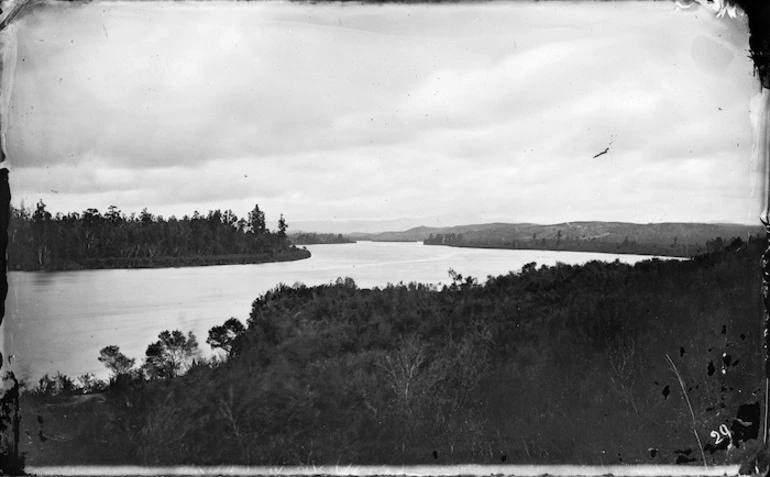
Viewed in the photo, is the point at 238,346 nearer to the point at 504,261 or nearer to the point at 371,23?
the point at 504,261

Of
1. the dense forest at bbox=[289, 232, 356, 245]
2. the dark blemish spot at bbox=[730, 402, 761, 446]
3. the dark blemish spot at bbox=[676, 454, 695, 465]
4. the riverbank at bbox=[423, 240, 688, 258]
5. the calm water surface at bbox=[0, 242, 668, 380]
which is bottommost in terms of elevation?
the dark blemish spot at bbox=[676, 454, 695, 465]

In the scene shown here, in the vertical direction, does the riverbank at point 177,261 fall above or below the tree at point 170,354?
above

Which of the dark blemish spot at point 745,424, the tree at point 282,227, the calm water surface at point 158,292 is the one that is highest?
the tree at point 282,227

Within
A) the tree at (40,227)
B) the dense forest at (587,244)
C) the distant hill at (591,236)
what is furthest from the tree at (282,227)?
the tree at (40,227)

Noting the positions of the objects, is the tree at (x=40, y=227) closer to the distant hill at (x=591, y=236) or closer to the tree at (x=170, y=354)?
the tree at (x=170, y=354)

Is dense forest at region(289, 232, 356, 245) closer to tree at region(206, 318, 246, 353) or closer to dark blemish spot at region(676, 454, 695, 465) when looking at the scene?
tree at region(206, 318, 246, 353)

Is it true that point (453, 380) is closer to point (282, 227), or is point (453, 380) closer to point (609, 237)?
point (609, 237)

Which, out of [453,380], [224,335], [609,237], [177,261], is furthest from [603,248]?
[177,261]

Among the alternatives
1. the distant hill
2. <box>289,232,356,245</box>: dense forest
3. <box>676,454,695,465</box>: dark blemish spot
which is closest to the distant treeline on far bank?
the distant hill
